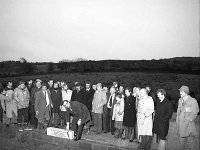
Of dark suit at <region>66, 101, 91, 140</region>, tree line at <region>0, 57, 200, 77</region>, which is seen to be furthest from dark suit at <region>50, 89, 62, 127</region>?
tree line at <region>0, 57, 200, 77</region>

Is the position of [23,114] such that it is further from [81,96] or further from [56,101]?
[81,96]

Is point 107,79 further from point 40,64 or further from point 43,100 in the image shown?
point 43,100

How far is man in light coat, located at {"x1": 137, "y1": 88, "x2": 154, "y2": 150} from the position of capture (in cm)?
611

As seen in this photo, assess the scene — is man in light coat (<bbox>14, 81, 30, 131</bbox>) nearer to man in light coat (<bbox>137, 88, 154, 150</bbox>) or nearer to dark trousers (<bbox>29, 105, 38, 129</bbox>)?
dark trousers (<bbox>29, 105, 38, 129</bbox>)

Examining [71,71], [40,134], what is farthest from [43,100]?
[71,71]

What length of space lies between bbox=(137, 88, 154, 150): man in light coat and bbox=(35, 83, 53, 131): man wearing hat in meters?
4.10

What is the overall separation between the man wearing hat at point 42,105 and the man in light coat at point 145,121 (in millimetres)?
4098

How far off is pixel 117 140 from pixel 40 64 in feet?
102

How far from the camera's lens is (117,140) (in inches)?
289

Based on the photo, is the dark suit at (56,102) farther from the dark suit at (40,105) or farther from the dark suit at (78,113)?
the dark suit at (78,113)

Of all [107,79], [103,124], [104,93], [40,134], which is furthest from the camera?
[107,79]

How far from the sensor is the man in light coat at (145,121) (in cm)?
611

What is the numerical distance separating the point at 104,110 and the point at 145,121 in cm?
256

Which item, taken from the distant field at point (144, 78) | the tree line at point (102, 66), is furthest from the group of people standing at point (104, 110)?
the distant field at point (144, 78)
